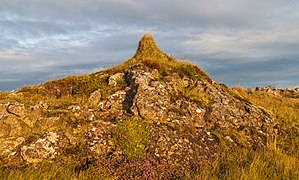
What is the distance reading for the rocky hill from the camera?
27.4ft

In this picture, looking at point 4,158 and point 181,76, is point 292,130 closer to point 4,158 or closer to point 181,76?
point 181,76

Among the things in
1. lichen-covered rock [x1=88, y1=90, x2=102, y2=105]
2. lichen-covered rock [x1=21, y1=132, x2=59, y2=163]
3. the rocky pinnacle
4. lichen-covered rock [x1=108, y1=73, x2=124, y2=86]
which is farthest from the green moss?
the rocky pinnacle

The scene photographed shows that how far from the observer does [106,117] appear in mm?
10219

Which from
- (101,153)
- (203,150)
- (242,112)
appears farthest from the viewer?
(242,112)

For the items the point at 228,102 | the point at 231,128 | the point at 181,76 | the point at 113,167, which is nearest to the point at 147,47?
the point at 181,76

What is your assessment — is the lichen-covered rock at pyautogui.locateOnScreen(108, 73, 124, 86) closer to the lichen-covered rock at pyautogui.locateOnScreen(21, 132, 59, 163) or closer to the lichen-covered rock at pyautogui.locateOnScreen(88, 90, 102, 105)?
the lichen-covered rock at pyautogui.locateOnScreen(88, 90, 102, 105)

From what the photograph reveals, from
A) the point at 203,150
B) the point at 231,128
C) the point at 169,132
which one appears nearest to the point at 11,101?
the point at 169,132

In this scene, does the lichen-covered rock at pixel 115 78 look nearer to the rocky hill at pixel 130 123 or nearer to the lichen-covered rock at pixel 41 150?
the rocky hill at pixel 130 123

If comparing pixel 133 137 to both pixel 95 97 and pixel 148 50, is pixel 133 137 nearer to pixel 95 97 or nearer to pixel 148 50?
pixel 95 97

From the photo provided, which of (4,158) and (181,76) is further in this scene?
(181,76)

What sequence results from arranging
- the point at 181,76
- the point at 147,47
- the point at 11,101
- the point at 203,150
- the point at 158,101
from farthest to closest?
the point at 147,47
the point at 181,76
the point at 158,101
the point at 11,101
the point at 203,150

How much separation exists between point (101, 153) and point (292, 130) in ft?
27.9

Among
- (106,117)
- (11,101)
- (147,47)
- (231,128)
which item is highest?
(147,47)

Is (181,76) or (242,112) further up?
(181,76)
